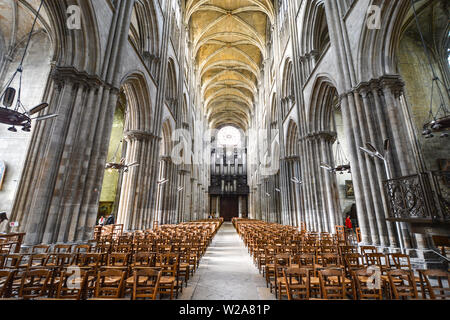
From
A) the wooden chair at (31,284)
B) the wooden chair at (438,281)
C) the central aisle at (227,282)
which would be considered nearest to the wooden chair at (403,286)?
the wooden chair at (438,281)

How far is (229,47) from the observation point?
1084 inches

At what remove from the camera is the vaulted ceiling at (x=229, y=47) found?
2231 cm

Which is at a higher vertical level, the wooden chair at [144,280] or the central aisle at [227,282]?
the wooden chair at [144,280]

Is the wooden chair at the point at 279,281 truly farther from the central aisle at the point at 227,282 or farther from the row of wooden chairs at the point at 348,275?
the central aisle at the point at 227,282

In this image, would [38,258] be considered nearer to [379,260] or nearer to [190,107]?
[379,260]

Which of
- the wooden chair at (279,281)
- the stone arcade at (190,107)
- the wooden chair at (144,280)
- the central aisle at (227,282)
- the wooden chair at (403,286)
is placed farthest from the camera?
the stone arcade at (190,107)

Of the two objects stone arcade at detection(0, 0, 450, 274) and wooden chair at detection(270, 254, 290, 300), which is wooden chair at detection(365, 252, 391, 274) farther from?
wooden chair at detection(270, 254, 290, 300)

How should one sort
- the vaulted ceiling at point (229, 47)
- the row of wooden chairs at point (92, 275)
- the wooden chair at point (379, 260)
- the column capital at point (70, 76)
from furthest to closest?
the vaulted ceiling at point (229, 47), the column capital at point (70, 76), the wooden chair at point (379, 260), the row of wooden chairs at point (92, 275)

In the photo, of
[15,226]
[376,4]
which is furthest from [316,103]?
[15,226]

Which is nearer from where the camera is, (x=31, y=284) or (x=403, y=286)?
(x=403, y=286)

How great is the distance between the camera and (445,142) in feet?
38.6

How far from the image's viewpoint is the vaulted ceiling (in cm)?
2231

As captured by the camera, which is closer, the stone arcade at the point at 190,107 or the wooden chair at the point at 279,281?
the wooden chair at the point at 279,281

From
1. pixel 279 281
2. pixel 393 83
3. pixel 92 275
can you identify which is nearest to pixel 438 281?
pixel 279 281
